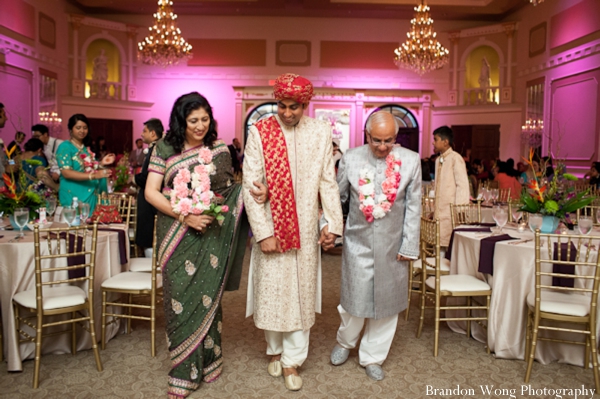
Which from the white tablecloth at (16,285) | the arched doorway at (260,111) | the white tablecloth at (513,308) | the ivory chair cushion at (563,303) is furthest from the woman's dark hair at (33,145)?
the arched doorway at (260,111)

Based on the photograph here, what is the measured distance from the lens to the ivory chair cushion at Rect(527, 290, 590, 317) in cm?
307

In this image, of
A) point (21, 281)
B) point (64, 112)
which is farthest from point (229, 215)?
point (64, 112)

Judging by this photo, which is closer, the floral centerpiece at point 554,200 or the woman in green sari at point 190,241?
the woman in green sari at point 190,241

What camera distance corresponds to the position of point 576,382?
314cm

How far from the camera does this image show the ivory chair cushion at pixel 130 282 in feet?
11.4

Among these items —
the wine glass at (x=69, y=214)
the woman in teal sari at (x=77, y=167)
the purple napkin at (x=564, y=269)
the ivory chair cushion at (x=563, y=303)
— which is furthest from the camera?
the woman in teal sari at (x=77, y=167)

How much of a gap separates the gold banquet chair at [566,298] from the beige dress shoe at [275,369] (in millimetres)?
1504

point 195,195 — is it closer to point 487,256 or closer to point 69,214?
point 69,214

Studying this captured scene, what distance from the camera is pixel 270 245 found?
109 inches

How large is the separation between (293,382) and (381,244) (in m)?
0.94

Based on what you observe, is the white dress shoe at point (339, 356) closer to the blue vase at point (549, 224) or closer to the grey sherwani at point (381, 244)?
the grey sherwani at point (381, 244)

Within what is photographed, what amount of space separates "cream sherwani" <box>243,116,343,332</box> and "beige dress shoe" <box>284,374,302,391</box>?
0.30 meters

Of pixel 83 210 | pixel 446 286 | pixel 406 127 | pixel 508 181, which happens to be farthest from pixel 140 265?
pixel 406 127

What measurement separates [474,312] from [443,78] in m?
11.5
